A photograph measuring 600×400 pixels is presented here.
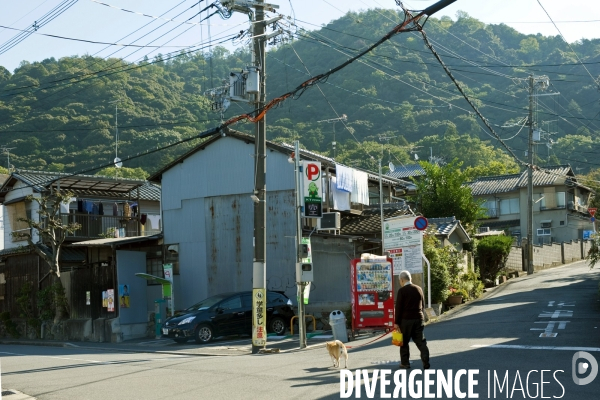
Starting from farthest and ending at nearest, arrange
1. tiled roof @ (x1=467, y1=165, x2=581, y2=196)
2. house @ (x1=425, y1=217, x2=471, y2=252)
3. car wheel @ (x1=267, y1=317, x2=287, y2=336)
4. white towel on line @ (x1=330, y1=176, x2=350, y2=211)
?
tiled roof @ (x1=467, y1=165, x2=581, y2=196), house @ (x1=425, y1=217, x2=471, y2=252), white towel on line @ (x1=330, y1=176, x2=350, y2=211), car wheel @ (x1=267, y1=317, x2=287, y2=336)

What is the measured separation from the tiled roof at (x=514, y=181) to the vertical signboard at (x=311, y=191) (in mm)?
40779

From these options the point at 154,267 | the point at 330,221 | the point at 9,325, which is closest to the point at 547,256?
the point at 154,267

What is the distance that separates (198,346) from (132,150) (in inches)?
1557

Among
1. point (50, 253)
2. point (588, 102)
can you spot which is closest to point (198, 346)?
point (50, 253)

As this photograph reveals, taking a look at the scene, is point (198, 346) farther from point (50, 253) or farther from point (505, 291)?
point (505, 291)

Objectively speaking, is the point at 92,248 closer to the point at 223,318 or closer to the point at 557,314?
the point at 223,318

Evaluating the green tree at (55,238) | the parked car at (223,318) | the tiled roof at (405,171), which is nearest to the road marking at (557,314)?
the parked car at (223,318)

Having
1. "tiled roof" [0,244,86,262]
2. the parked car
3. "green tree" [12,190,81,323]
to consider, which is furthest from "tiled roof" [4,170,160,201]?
the parked car

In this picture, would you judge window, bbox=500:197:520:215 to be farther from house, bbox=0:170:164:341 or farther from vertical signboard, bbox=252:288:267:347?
vertical signboard, bbox=252:288:267:347

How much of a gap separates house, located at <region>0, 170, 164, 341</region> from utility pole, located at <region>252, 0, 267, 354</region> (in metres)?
10.4

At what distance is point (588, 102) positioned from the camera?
73000 millimetres

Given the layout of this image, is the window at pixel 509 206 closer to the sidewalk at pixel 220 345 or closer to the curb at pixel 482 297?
the curb at pixel 482 297

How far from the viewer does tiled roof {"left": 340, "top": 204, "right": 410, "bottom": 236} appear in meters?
28.0

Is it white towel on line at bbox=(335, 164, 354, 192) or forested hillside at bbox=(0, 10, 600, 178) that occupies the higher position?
forested hillside at bbox=(0, 10, 600, 178)
